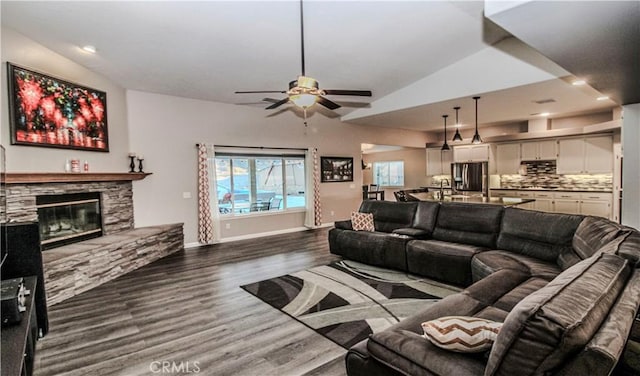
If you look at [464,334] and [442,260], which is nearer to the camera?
[464,334]

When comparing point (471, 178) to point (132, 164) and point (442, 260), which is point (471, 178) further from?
point (132, 164)

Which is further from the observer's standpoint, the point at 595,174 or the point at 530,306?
the point at 595,174

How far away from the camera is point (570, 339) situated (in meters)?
1.11

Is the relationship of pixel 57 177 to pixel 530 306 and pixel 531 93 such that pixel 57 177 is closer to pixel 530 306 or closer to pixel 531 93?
pixel 530 306

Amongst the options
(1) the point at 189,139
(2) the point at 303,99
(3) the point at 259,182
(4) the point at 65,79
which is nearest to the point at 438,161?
(3) the point at 259,182

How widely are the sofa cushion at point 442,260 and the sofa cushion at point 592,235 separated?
A: 1.03 metres

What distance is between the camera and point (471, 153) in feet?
31.0

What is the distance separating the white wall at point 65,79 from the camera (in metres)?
3.78

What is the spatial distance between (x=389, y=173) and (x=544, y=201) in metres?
5.62

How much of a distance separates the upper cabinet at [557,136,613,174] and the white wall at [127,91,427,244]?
563 centimetres

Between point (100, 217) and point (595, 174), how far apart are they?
33.8 feet

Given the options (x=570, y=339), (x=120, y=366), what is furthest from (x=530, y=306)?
(x=120, y=366)

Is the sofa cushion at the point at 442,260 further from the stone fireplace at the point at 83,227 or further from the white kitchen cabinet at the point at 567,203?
the white kitchen cabinet at the point at 567,203

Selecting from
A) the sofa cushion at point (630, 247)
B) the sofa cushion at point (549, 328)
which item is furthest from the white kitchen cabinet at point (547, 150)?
the sofa cushion at point (549, 328)
